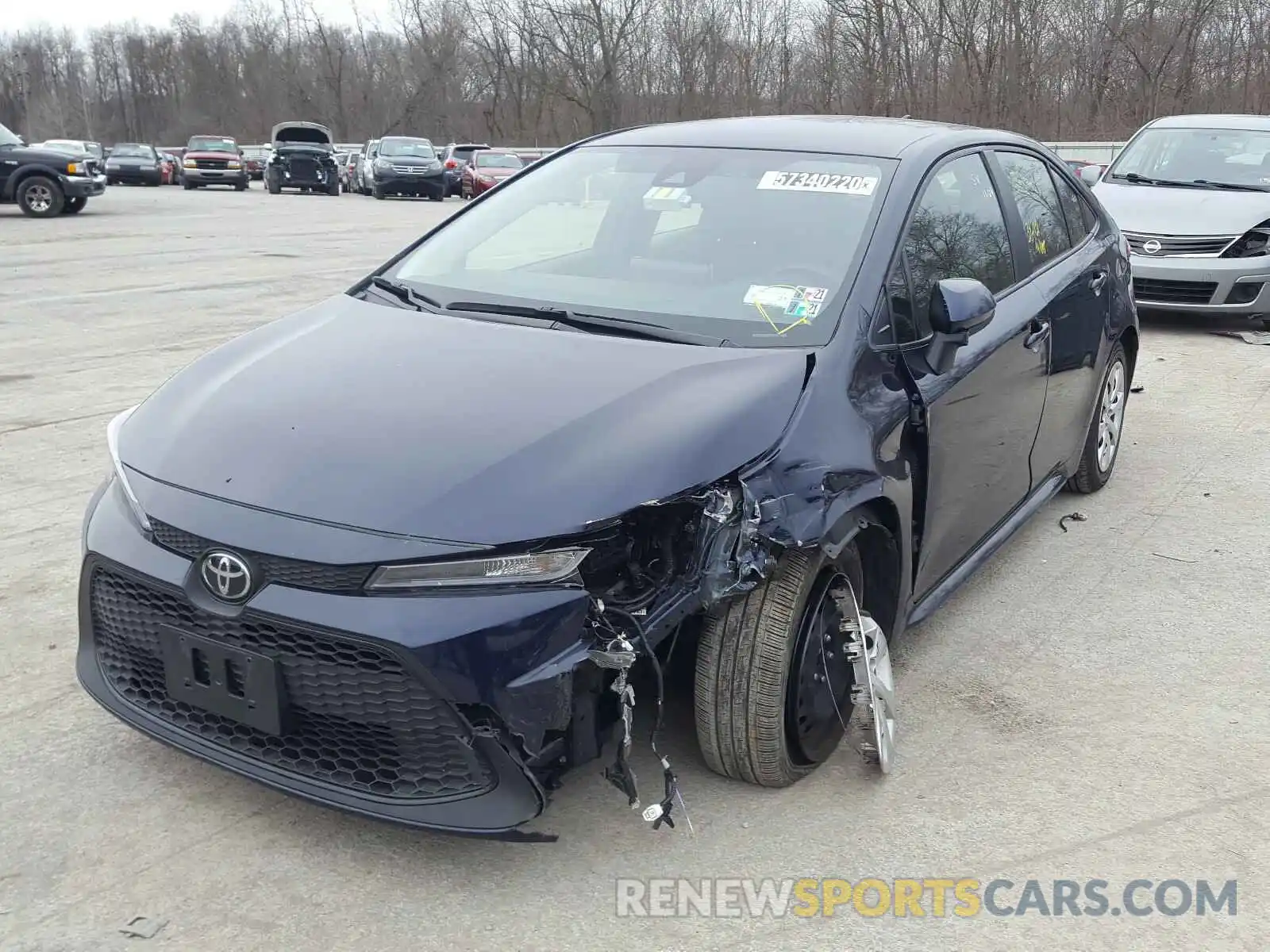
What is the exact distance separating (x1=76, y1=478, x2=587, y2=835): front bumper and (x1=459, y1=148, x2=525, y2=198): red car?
90.0 ft

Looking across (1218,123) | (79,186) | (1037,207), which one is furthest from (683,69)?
(1037,207)

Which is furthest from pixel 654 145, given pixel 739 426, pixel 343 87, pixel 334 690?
pixel 343 87

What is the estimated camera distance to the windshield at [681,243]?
132 inches

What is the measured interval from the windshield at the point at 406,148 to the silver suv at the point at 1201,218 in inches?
899

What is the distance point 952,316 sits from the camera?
130 inches

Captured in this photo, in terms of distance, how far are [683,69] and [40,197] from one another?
116ft

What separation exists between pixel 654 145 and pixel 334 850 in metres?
2.55

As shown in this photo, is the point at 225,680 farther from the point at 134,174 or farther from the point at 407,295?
the point at 134,174

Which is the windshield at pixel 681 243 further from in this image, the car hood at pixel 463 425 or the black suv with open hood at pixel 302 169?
the black suv with open hood at pixel 302 169

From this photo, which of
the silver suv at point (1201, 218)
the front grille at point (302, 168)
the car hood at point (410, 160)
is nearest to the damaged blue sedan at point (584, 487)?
the silver suv at point (1201, 218)

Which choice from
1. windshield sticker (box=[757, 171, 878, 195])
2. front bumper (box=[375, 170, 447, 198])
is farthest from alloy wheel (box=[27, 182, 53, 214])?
windshield sticker (box=[757, 171, 878, 195])

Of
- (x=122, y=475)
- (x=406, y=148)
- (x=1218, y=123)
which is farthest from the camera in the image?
(x=406, y=148)

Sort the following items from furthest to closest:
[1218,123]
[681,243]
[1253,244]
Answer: [1218,123]
[1253,244]
[681,243]

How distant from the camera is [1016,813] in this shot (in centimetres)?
299
